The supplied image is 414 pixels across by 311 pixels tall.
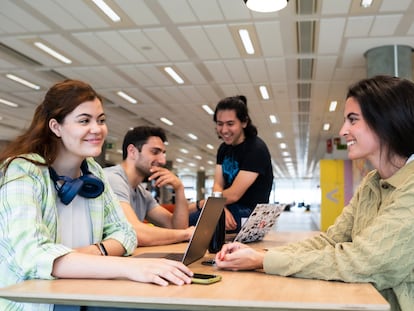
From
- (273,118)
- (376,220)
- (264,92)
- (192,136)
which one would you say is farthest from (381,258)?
(192,136)

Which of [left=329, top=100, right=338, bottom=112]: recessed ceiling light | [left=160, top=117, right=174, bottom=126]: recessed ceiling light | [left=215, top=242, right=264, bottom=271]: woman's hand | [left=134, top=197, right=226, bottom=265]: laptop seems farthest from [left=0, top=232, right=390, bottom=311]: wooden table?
[left=160, top=117, right=174, bottom=126]: recessed ceiling light

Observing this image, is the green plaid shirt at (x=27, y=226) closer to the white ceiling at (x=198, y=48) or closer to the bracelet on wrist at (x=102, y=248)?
the bracelet on wrist at (x=102, y=248)

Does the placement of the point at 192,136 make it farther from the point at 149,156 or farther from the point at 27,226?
the point at 27,226

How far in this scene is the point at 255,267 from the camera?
1.43 meters

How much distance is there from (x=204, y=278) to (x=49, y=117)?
902 millimetres

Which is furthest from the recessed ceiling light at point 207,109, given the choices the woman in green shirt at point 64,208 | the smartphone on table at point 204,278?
the smartphone on table at point 204,278

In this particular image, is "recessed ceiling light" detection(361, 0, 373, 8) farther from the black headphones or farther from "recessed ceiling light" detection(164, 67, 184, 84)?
the black headphones

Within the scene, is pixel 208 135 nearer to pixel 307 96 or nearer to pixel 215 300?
pixel 307 96

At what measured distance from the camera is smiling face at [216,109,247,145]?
2840 millimetres

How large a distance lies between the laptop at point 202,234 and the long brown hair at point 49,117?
583 millimetres

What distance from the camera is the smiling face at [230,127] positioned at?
2840 millimetres

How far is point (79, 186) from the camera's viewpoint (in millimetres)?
1596

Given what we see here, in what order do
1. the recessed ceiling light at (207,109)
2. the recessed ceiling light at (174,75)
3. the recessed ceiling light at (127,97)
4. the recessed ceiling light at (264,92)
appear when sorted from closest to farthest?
the recessed ceiling light at (174,75) → the recessed ceiling light at (264,92) → the recessed ceiling light at (127,97) → the recessed ceiling light at (207,109)

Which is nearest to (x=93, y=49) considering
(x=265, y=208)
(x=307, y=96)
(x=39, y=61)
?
(x=39, y=61)
